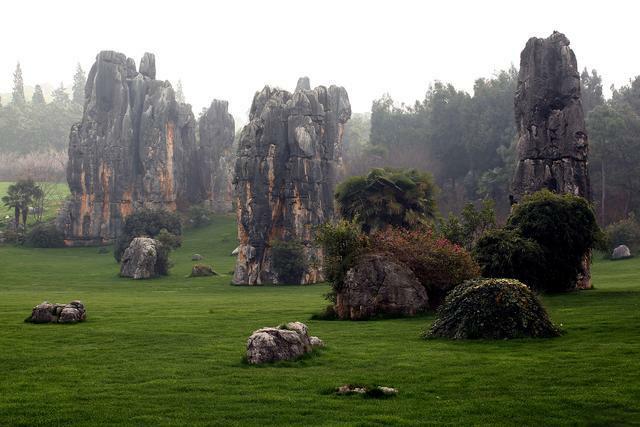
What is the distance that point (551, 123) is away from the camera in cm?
4859

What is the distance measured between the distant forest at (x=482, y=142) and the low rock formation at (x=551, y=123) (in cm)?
4560

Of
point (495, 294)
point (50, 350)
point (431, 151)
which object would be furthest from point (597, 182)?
point (50, 350)

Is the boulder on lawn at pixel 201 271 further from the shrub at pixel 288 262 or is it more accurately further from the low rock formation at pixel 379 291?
the low rock formation at pixel 379 291

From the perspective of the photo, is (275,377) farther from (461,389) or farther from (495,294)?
(495,294)

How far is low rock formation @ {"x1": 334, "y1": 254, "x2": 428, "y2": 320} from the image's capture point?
3666 centimetres

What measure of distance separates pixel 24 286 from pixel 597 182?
65.2 meters

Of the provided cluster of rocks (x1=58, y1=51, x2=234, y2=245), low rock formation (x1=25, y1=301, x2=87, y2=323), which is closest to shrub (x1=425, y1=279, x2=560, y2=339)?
low rock formation (x1=25, y1=301, x2=87, y2=323)

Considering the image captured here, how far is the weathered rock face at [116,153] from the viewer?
112500mm

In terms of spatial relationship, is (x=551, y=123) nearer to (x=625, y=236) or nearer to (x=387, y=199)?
(x=387, y=199)

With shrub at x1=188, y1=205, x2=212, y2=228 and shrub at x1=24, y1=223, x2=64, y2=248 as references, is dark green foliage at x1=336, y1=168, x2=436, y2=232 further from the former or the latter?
shrub at x1=188, y1=205, x2=212, y2=228

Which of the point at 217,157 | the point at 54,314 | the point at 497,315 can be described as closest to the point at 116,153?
the point at 217,157

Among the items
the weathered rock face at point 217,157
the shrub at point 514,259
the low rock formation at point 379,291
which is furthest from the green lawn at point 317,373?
the weathered rock face at point 217,157

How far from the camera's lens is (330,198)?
82.0m

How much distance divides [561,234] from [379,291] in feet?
36.9
